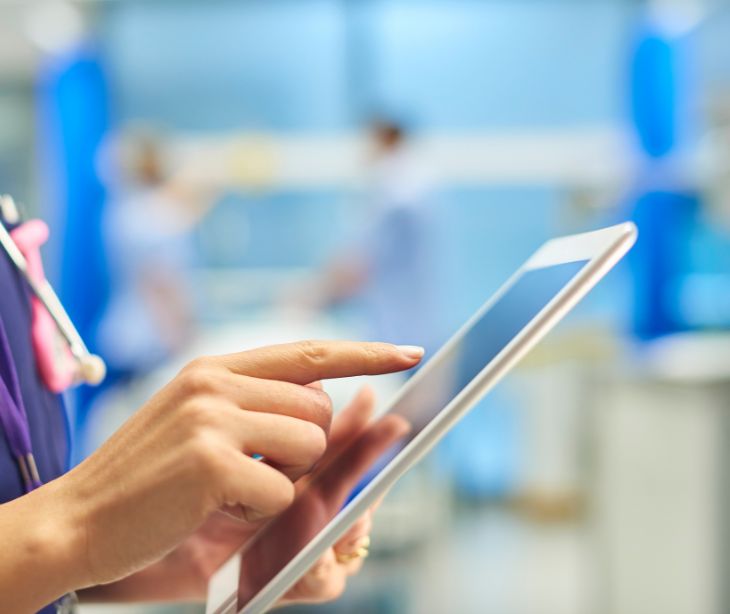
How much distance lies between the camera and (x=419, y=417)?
691 millimetres

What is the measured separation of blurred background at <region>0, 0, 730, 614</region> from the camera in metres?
2.53

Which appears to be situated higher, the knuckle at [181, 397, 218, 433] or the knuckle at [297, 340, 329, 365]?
the knuckle at [297, 340, 329, 365]

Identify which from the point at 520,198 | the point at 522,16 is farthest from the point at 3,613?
the point at 522,16

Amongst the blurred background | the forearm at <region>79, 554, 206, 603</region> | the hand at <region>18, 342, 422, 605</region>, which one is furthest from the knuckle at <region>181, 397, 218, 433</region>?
the blurred background

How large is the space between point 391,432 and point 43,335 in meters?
0.30

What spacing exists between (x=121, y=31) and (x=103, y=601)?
5.64 m

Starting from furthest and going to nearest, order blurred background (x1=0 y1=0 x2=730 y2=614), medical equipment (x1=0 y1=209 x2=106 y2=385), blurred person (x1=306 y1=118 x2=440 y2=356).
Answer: blurred person (x1=306 y1=118 x2=440 y2=356) → blurred background (x1=0 y1=0 x2=730 y2=614) → medical equipment (x1=0 y1=209 x2=106 y2=385)

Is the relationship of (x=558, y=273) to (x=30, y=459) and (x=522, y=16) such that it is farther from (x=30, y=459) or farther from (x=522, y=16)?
(x=522, y=16)

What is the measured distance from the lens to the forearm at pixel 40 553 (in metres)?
0.50

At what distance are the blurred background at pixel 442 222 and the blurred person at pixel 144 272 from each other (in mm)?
13

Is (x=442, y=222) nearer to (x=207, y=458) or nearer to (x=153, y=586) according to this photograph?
(x=153, y=586)

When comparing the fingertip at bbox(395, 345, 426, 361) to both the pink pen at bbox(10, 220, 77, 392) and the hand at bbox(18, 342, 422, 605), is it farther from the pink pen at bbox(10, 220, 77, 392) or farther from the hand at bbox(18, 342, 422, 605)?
the pink pen at bbox(10, 220, 77, 392)

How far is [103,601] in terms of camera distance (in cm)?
81

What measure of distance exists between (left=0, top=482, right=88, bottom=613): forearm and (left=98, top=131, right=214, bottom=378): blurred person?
3175 millimetres
